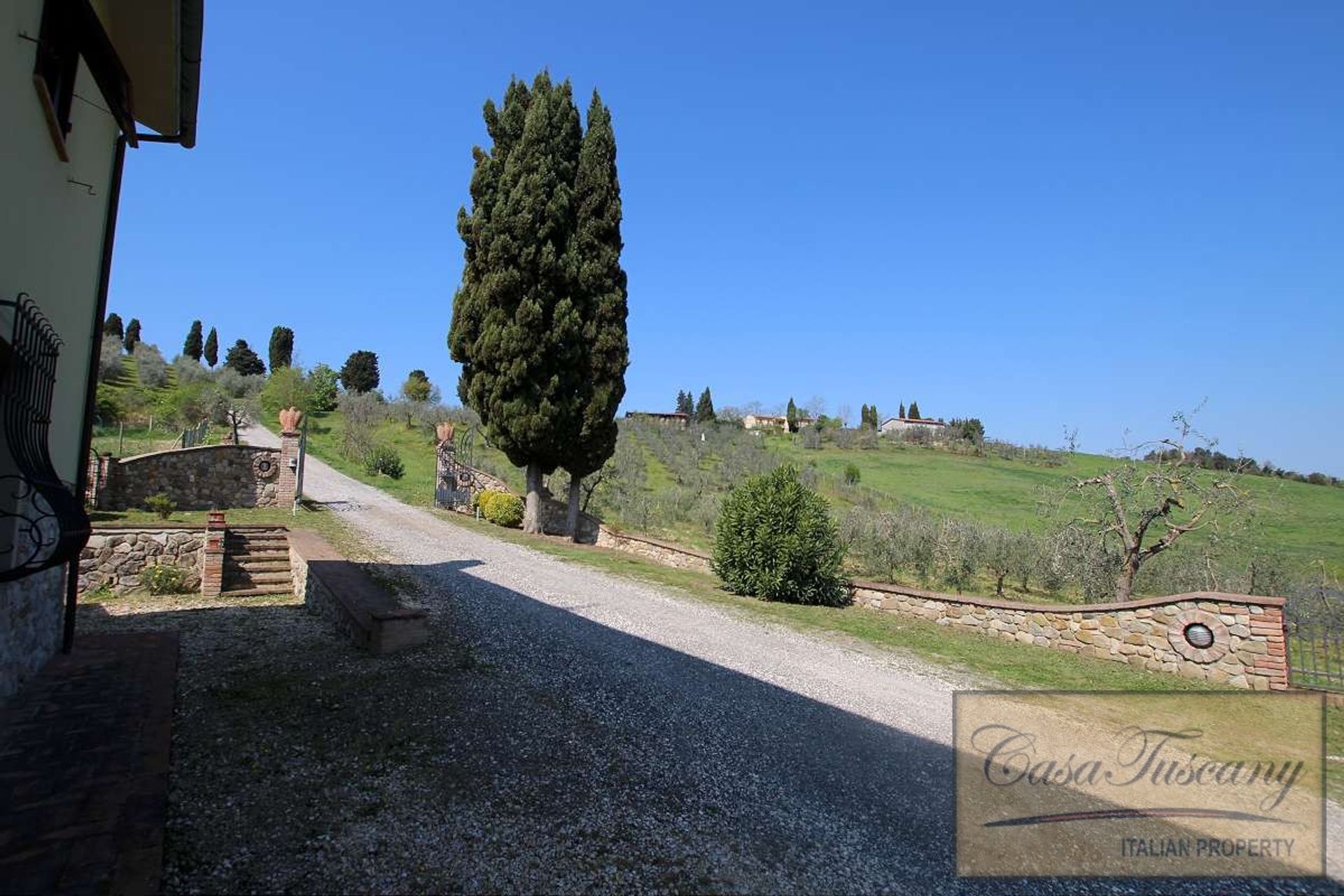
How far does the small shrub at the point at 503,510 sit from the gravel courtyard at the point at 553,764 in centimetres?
1011

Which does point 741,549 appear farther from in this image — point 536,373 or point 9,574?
point 9,574

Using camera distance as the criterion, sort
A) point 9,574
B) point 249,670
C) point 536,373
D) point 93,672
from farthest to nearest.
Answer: point 536,373, point 249,670, point 93,672, point 9,574

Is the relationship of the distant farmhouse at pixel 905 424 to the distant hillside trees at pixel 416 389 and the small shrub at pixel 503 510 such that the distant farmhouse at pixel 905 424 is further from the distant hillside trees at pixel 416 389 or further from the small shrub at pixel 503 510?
the small shrub at pixel 503 510

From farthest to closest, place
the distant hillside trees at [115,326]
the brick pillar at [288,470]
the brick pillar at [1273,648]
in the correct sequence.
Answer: the distant hillside trees at [115,326]
the brick pillar at [288,470]
the brick pillar at [1273,648]

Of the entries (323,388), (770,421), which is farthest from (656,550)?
(770,421)

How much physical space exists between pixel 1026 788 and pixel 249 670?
633 cm

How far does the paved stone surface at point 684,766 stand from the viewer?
3.31m

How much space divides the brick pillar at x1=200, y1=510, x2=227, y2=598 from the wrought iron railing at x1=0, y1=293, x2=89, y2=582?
232 inches

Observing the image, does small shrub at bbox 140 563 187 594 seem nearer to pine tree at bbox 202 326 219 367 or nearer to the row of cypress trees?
the row of cypress trees

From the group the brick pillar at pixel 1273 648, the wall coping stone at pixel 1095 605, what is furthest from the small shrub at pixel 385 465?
the brick pillar at pixel 1273 648

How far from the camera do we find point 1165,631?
840 centimetres

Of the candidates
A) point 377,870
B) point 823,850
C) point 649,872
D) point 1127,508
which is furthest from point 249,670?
point 1127,508

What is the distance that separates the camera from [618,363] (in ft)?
57.6

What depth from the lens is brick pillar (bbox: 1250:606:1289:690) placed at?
301 inches
